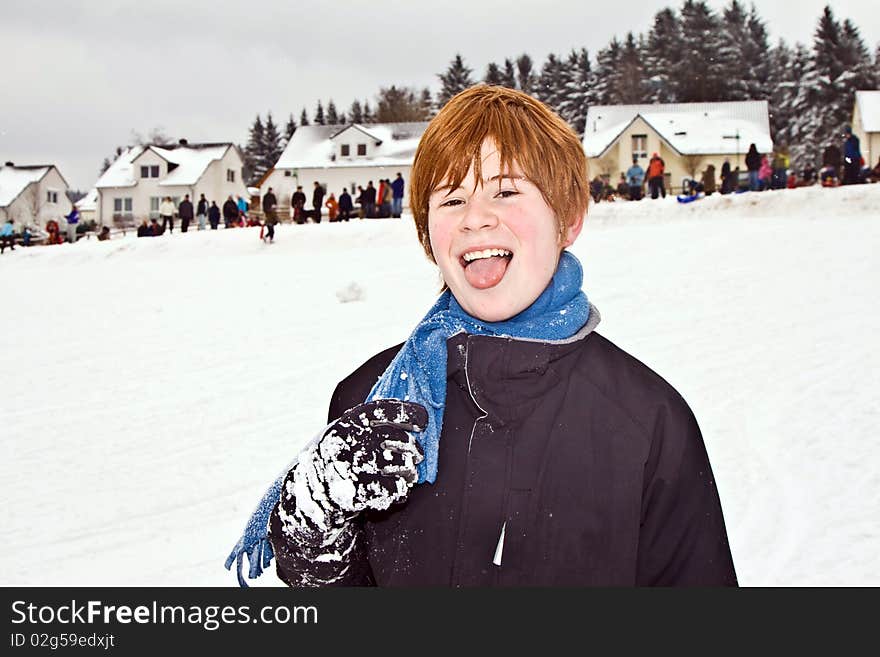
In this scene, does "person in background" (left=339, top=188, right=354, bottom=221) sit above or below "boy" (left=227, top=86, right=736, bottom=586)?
above

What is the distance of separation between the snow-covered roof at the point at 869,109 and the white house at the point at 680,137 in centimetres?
496

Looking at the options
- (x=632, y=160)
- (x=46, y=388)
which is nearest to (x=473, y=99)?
(x=46, y=388)

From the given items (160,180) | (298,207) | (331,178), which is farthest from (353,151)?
(298,207)

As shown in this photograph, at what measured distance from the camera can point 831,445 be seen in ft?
24.9

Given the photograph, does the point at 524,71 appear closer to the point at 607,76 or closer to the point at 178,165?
the point at 607,76

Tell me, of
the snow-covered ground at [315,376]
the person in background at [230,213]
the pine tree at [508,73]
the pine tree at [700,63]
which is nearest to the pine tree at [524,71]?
the pine tree at [508,73]

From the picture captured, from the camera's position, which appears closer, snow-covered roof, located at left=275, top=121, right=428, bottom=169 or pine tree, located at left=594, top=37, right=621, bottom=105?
snow-covered roof, located at left=275, top=121, right=428, bottom=169

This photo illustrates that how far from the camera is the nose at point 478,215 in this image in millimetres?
2008

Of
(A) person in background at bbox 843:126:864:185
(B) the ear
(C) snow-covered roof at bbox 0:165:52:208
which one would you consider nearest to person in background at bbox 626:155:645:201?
(A) person in background at bbox 843:126:864:185

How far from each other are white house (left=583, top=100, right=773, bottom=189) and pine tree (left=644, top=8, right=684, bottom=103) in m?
15.5

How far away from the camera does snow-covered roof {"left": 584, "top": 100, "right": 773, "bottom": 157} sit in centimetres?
4981

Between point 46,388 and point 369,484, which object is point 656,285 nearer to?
point 46,388

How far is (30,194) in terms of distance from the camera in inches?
2179

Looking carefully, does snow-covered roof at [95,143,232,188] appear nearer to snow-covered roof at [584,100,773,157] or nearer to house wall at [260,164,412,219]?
house wall at [260,164,412,219]
